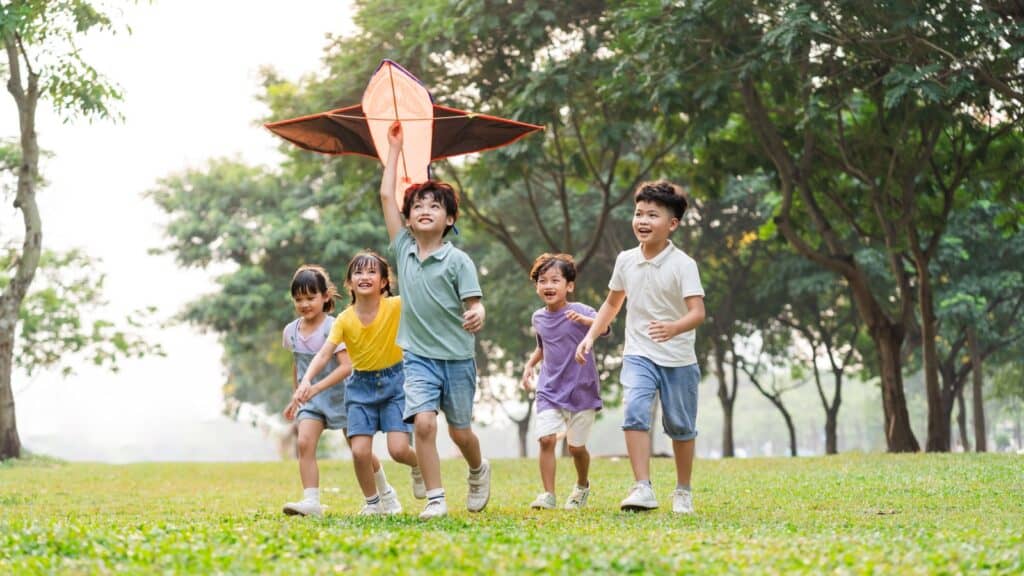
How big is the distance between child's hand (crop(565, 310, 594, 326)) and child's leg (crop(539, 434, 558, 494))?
86cm

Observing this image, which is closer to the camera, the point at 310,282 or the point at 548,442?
the point at 310,282

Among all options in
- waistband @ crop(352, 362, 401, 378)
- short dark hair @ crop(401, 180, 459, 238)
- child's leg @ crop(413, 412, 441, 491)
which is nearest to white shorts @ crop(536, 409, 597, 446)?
waistband @ crop(352, 362, 401, 378)

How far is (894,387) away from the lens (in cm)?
2145

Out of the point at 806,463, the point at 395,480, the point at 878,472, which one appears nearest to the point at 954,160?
the point at 806,463

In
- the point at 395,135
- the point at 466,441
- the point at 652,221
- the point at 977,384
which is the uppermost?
the point at 395,135

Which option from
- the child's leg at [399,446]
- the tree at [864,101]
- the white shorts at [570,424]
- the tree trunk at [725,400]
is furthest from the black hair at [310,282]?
the tree trunk at [725,400]

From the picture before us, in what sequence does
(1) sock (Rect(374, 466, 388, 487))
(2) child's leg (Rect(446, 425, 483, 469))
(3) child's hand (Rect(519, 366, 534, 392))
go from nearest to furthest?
(2) child's leg (Rect(446, 425, 483, 469)) → (1) sock (Rect(374, 466, 388, 487)) → (3) child's hand (Rect(519, 366, 534, 392))

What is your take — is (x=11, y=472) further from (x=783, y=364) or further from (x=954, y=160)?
(x=783, y=364)

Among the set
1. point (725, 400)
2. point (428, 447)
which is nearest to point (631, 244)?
point (725, 400)

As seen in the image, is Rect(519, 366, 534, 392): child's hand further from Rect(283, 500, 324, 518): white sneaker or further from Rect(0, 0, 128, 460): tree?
Rect(0, 0, 128, 460): tree

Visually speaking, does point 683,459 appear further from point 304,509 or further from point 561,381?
point 304,509

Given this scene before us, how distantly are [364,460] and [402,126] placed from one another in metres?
2.27

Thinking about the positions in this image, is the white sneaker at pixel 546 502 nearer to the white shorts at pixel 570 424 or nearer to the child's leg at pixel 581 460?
the child's leg at pixel 581 460

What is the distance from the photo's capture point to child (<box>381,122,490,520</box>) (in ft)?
26.7
